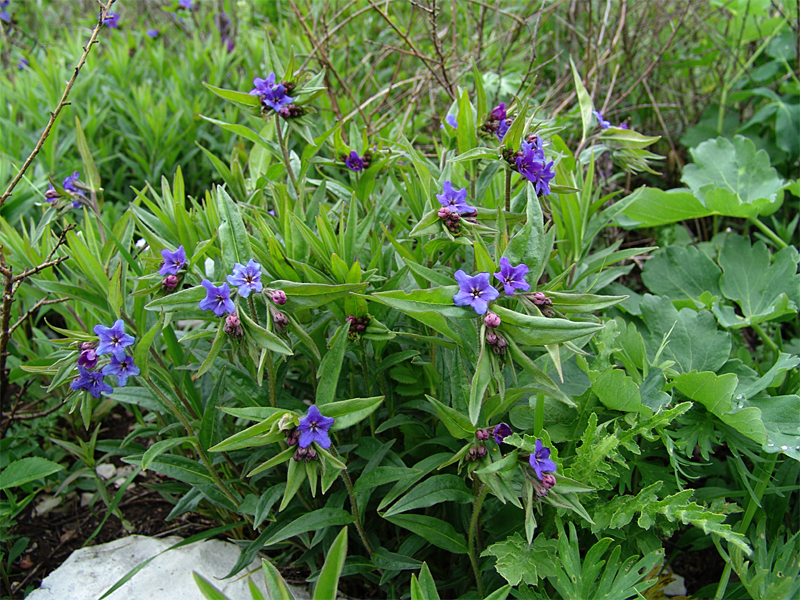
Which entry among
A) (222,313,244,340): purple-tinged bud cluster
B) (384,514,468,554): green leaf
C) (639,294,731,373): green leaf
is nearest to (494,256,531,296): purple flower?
(222,313,244,340): purple-tinged bud cluster

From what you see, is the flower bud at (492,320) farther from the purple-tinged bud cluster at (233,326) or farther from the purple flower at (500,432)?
the purple-tinged bud cluster at (233,326)

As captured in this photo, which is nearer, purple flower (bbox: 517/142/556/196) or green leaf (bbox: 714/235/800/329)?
purple flower (bbox: 517/142/556/196)

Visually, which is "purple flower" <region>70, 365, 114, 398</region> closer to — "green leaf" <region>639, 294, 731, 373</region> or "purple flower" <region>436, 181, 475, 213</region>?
"purple flower" <region>436, 181, 475, 213</region>

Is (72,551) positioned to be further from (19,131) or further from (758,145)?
(758,145)

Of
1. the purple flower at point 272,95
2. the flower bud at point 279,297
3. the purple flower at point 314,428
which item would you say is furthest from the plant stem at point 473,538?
the purple flower at point 272,95

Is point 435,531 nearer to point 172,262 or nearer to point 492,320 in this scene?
point 492,320

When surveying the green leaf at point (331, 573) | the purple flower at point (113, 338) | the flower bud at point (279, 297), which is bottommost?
the green leaf at point (331, 573)

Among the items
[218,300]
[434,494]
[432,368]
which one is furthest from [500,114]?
[434,494]
